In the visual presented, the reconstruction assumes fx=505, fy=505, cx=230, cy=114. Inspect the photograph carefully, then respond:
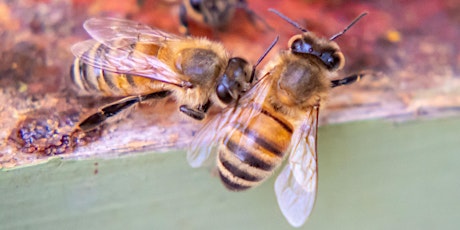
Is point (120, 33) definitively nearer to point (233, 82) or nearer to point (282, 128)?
point (233, 82)

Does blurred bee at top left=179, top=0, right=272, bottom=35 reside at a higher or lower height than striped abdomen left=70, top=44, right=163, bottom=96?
higher

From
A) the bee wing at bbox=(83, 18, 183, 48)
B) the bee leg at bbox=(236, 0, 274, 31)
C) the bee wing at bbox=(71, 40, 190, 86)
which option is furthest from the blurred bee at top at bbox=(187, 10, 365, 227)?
the bee leg at bbox=(236, 0, 274, 31)

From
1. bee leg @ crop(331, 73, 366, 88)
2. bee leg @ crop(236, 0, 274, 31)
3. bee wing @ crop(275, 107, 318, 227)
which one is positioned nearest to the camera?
bee wing @ crop(275, 107, 318, 227)

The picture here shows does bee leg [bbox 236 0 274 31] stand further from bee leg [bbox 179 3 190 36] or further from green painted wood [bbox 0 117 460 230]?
green painted wood [bbox 0 117 460 230]

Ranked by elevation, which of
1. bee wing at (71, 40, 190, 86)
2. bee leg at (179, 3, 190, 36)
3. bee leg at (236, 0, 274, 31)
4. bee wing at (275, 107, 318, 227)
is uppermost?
bee leg at (236, 0, 274, 31)

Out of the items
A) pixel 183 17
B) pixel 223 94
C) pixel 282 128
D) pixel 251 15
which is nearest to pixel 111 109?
pixel 223 94

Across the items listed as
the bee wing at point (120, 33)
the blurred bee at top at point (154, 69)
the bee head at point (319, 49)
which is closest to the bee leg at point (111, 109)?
the blurred bee at top at point (154, 69)

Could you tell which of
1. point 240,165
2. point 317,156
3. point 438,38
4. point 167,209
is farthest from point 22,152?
point 438,38
